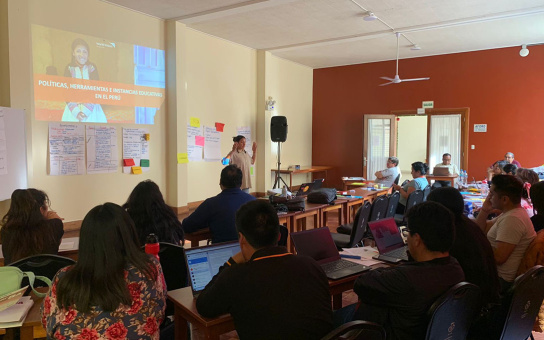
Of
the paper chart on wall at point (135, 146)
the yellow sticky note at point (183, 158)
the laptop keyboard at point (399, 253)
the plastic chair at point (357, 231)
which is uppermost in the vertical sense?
the paper chart on wall at point (135, 146)

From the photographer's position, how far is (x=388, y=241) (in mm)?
2939

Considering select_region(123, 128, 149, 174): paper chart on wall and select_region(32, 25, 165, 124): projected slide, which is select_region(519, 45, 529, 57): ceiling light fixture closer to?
select_region(32, 25, 165, 124): projected slide

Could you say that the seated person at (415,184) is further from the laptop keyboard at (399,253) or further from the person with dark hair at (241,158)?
the laptop keyboard at (399,253)

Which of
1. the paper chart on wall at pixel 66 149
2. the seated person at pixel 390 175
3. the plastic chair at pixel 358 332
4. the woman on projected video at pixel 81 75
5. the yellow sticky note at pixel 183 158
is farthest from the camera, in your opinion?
the seated person at pixel 390 175

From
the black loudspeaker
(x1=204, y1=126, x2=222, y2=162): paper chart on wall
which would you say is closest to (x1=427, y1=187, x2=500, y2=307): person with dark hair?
(x1=204, y1=126, x2=222, y2=162): paper chart on wall

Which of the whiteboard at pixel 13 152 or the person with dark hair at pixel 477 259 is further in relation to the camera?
the whiteboard at pixel 13 152

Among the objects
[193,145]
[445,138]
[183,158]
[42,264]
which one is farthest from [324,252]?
[445,138]

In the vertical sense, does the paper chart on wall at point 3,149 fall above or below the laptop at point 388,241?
above

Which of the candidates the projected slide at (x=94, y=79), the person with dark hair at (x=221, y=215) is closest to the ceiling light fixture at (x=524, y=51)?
the projected slide at (x=94, y=79)

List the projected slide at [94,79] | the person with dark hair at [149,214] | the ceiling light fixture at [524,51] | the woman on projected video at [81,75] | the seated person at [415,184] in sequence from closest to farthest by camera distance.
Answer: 1. the person with dark hair at [149,214]
2. the projected slide at [94,79]
3. the woman on projected video at [81,75]
4. the seated person at [415,184]
5. the ceiling light fixture at [524,51]

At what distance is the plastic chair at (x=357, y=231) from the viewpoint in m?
4.28

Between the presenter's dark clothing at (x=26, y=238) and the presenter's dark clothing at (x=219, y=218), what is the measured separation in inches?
41.8

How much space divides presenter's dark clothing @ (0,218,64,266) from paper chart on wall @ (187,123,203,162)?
16.1 ft

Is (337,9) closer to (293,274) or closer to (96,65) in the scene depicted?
(96,65)
